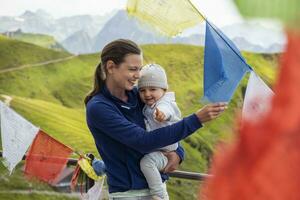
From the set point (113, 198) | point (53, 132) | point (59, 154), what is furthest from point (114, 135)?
point (53, 132)

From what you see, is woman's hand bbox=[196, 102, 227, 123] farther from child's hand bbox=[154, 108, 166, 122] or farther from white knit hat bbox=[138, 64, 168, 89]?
white knit hat bbox=[138, 64, 168, 89]

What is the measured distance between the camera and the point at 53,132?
874 cm

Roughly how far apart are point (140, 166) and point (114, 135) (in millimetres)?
136

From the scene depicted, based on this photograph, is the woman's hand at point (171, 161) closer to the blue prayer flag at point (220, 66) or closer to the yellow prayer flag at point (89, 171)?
the blue prayer flag at point (220, 66)

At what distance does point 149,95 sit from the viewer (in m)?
1.82

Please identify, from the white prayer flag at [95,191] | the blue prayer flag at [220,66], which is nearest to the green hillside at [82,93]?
the white prayer flag at [95,191]

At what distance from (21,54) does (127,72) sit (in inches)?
369

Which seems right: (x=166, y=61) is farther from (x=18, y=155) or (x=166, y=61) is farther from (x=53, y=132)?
(x=18, y=155)

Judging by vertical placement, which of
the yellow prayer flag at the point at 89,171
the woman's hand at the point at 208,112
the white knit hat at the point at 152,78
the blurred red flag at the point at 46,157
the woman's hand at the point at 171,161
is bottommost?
the blurred red flag at the point at 46,157

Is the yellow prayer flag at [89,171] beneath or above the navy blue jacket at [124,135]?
beneath

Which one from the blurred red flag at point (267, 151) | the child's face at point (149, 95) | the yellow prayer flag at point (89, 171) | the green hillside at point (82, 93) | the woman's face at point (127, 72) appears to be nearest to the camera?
the blurred red flag at point (267, 151)

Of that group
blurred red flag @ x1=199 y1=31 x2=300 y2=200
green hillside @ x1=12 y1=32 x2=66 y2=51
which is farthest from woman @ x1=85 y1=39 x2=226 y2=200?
green hillside @ x1=12 y1=32 x2=66 y2=51

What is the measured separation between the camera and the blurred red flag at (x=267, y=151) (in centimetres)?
36

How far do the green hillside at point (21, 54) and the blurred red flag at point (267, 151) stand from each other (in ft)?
33.2
